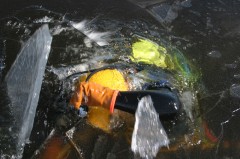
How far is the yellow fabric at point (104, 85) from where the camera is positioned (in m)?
2.97

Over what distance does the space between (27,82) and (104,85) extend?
614 mm

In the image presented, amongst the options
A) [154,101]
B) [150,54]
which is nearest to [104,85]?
[154,101]

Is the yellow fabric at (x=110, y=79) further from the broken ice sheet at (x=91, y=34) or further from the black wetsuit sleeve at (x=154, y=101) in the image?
the broken ice sheet at (x=91, y=34)

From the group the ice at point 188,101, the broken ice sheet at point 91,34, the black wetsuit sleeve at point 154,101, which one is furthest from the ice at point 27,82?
the ice at point 188,101

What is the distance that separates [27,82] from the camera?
2.85 meters

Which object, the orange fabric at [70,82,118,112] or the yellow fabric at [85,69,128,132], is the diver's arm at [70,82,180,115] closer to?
the orange fabric at [70,82,118,112]

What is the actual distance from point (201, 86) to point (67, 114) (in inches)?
55.8

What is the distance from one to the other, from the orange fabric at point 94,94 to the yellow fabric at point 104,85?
0.16 metres

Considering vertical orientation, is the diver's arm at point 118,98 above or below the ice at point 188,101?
above

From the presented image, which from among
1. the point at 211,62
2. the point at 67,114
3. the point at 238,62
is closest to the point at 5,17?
the point at 67,114

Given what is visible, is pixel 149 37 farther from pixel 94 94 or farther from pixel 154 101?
pixel 94 94

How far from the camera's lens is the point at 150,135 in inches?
115

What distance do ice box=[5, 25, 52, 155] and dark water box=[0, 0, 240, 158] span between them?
98mm

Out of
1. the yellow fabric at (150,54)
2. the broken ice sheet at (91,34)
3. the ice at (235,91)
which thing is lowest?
the ice at (235,91)
